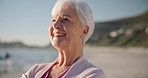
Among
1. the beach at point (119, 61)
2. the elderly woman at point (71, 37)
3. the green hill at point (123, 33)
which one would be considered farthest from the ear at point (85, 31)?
the green hill at point (123, 33)

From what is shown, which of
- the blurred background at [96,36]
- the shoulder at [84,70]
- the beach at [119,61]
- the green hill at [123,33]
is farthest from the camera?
the green hill at [123,33]

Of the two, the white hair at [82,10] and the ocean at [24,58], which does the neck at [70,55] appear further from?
the ocean at [24,58]

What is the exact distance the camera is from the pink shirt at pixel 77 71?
70 cm

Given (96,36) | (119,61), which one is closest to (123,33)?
(96,36)

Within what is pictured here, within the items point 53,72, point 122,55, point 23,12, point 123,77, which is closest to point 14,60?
point 23,12

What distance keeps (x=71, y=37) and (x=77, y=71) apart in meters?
0.07

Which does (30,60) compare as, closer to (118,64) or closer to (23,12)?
(23,12)

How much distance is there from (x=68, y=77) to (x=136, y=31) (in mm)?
5969

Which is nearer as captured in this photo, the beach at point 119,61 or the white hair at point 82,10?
the white hair at point 82,10

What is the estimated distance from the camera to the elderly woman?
2.37 ft

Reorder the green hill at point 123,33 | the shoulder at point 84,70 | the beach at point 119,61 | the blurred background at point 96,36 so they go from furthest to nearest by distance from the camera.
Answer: the green hill at point 123,33
the blurred background at point 96,36
the beach at point 119,61
the shoulder at point 84,70

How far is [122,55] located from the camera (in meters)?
6.07

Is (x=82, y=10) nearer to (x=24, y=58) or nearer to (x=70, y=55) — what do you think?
(x=70, y=55)

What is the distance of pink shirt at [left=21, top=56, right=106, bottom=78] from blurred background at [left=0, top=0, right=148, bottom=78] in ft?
15.2
